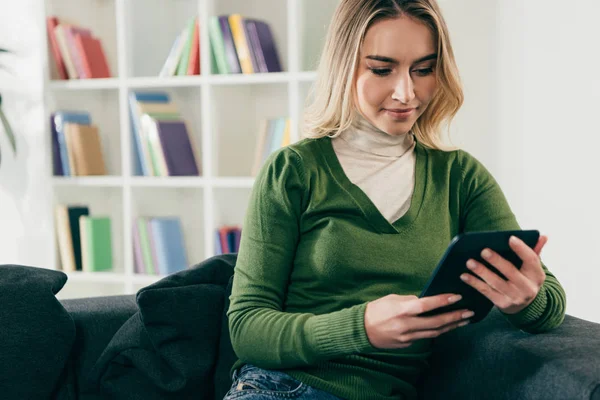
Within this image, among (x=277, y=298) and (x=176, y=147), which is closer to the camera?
(x=277, y=298)

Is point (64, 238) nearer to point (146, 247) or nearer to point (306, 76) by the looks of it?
point (146, 247)

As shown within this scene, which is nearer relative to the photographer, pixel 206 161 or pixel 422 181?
pixel 422 181

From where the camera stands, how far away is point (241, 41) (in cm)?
320

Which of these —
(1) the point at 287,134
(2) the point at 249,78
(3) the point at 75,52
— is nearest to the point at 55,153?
(3) the point at 75,52

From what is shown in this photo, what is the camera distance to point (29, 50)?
349 centimetres

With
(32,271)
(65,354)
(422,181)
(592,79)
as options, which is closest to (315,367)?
(422,181)

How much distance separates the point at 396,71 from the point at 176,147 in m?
2.00

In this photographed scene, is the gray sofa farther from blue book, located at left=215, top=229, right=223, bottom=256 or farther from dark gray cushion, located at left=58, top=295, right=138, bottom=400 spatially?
blue book, located at left=215, top=229, right=223, bottom=256

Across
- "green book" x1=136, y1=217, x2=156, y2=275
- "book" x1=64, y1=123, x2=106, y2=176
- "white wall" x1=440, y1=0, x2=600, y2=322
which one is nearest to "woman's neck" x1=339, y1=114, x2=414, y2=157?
"white wall" x1=440, y1=0, x2=600, y2=322

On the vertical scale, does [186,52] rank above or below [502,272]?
above

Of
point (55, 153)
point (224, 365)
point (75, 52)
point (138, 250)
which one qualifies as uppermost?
point (75, 52)

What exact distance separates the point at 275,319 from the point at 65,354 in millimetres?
532

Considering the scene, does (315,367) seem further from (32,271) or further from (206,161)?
(206,161)

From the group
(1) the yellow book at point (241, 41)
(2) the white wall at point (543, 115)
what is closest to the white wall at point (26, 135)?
(1) the yellow book at point (241, 41)
